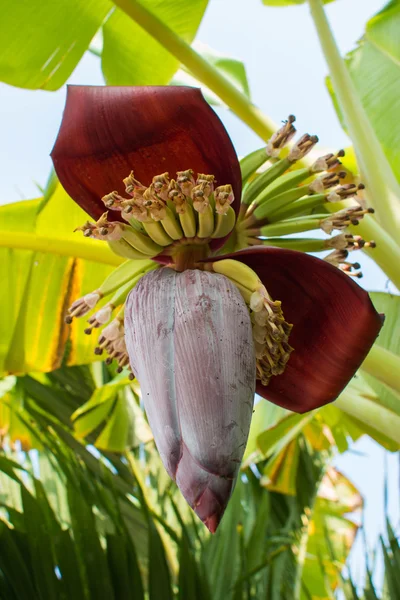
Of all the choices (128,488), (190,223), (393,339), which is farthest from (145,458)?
(190,223)

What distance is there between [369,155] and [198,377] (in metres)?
0.73

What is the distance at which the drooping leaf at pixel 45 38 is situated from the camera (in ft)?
3.98

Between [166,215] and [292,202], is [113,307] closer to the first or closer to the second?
[166,215]

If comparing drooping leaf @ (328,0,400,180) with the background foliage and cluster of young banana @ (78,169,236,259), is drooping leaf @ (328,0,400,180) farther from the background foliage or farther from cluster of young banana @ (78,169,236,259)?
cluster of young banana @ (78,169,236,259)

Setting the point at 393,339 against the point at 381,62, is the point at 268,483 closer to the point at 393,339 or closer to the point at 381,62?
the point at 393,339

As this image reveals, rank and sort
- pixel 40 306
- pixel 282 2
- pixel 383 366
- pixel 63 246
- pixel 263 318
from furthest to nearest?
pixel 282 2 → pixel 40 306 → pixel 63 246 → pixel 383 366 → pixel 263 318

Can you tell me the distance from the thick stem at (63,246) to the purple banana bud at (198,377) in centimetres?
56

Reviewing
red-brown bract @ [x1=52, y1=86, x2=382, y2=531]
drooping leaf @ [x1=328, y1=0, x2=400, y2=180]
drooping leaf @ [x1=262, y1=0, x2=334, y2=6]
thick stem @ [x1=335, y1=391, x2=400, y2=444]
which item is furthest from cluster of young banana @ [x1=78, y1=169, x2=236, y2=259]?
drooping leaf @ [x1=262, y1=0, x2=334, y2=6]

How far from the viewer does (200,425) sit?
621 mm

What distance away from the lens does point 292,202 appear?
36.5 inches

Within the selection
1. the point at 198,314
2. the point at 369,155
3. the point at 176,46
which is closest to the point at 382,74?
the point at 369,155

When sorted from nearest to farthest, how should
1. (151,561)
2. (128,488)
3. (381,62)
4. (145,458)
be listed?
1. (151,561)
2. (381,62)
3. (128,488)
4. (145,458)

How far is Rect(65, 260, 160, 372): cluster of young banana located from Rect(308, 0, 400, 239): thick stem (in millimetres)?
513

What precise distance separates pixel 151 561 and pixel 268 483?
70 centimetres
